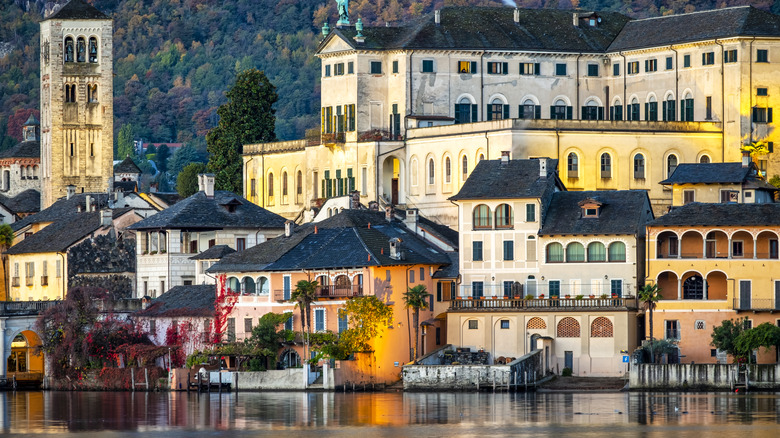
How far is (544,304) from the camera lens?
372 feet

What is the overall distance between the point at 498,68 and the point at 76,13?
53.2 metres

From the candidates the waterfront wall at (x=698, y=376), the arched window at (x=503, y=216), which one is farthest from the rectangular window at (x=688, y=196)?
the waterfront wall at (x=698, y=376)

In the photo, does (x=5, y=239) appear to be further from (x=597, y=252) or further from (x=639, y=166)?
(x=597, y=252)

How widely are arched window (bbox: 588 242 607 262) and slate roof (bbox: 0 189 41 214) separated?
7404cm

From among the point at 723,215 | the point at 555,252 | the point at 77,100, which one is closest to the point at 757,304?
the point at 723,215

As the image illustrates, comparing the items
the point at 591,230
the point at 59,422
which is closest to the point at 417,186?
the point at 591,230

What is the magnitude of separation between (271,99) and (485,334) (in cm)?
A: 4975

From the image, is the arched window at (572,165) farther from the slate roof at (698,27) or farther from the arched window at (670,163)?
the slate roof at (698,27)

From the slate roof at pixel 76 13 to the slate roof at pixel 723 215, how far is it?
8102cm

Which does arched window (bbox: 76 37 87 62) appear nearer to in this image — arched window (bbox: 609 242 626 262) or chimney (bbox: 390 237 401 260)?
chimney (bbox: 390 237 401 260)

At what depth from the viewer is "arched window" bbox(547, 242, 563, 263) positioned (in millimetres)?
115500

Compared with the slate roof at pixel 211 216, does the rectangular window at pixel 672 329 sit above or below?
below

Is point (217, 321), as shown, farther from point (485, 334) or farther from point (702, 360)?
point (702, 360)

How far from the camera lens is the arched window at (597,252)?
114500mm
